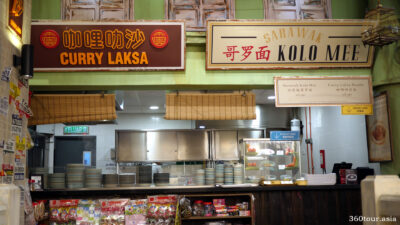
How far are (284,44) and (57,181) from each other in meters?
4.25

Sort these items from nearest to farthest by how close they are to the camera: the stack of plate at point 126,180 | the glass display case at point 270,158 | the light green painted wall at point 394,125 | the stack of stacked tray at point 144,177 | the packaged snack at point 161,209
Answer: the light green painted wall at point 394,125 → the packaged snack at point 161,209 → the stack of plate at point 126,180 → the stack of stacked tray at point 144,177 → the glass display case at point 270,158

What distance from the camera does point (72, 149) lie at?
1218 cm

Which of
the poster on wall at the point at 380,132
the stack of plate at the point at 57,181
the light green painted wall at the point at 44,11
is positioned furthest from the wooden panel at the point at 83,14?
the poster on wall at the point at 380,132

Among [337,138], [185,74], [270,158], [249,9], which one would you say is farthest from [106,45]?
[337,138]

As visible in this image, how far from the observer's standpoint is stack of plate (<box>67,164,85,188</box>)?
22.3ft

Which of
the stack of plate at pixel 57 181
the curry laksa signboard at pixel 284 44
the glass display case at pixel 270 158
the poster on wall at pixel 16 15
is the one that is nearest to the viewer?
the poster on wall at pixel 16 15

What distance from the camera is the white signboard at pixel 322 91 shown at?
244 inches

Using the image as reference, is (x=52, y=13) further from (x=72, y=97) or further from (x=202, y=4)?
(x=202, y=4)

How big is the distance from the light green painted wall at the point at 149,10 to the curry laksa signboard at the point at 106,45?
9.1 inches

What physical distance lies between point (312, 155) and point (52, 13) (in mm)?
7541

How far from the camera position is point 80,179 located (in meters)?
6.82

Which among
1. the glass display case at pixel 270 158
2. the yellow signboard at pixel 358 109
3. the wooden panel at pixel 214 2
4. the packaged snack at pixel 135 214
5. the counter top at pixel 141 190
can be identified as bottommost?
the packaged snack at pixel 135 214

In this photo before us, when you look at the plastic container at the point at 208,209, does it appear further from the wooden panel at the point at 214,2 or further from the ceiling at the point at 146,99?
the ceiling at the point at 146,99

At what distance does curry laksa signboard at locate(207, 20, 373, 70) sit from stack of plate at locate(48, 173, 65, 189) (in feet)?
10.1
